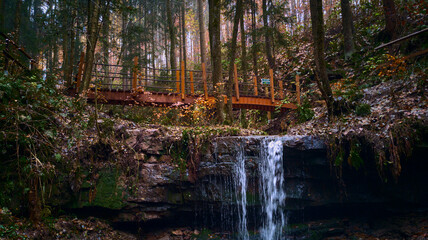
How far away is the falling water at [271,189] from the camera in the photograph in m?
7.37

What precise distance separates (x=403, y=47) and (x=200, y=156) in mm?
8158

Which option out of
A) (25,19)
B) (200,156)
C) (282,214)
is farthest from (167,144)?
(25,19)

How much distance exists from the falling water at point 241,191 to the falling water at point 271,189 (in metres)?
0.47

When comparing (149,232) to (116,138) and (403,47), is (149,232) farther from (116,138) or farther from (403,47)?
(403,47)

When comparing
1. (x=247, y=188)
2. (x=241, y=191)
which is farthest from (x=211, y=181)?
(x=247, y=188)

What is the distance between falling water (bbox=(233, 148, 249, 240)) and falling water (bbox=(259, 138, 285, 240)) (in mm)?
470

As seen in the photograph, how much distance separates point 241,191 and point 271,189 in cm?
82

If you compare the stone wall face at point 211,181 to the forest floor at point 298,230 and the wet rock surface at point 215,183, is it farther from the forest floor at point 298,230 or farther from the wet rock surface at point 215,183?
the forest floor at point 298,230

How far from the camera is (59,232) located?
18.3 ft

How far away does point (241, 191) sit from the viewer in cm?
732

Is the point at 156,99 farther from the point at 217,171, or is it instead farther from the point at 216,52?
the point at 217,171

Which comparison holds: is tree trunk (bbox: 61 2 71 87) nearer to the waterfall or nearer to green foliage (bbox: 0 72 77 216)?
green foliage (bbox: 0 72 77 216)

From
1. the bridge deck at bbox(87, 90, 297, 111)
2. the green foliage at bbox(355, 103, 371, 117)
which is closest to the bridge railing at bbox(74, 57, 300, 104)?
the bridge deck at bbox(87, 90, 297, 111)

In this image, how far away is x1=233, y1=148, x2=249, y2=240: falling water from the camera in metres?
7.31
